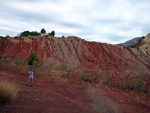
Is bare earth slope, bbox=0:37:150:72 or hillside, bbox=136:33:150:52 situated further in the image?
hillside, bbox=136:33:150:52

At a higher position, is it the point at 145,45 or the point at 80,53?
the point at 145,45

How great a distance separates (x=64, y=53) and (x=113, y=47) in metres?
11.8

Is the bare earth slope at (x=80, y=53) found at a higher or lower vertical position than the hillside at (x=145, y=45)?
lower

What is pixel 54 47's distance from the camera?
2680cm

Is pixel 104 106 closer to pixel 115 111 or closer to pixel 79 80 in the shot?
pixel 115 111

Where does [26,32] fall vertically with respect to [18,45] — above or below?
above

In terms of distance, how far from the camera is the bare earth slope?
2578 centimetres

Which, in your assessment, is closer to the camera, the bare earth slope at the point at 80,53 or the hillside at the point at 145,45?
the bare earth slope at the point at 80,53

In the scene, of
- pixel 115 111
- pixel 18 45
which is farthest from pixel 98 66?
pixel 115 111

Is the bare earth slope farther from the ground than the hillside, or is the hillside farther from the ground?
the hillside

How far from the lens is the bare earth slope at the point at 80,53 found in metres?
25.8

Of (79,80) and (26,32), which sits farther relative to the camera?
(26,32)

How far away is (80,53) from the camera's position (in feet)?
91.1

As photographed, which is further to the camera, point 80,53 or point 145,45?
point 145,45
